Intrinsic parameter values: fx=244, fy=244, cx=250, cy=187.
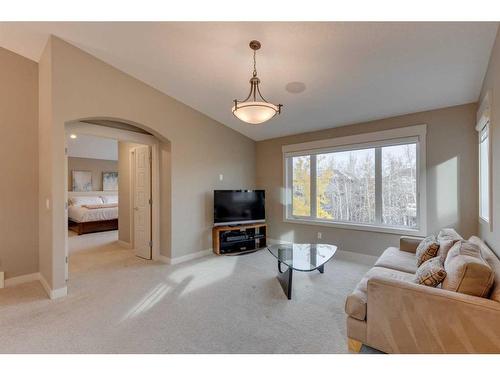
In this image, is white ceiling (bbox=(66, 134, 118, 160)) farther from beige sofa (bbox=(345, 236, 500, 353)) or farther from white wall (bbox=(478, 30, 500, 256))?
white wall (bbox=(478, 30, 500, 256))

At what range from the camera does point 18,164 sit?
3.33 meters

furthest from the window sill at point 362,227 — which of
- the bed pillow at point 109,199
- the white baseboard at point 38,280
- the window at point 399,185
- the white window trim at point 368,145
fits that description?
the bed pillow at point 109,199

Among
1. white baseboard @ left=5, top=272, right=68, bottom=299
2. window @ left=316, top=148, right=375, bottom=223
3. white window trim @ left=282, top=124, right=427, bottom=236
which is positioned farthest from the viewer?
window @ left=316, top=148, right=375, bottom=223

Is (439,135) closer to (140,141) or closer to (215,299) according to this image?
(215,299)

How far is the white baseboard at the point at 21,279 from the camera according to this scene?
324 cm

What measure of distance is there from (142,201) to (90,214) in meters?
3.07

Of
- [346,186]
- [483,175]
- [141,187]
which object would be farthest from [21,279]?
[483,175]

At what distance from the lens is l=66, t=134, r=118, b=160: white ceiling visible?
25.5 feet

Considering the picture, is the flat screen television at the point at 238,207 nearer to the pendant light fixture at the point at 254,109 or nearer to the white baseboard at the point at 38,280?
the pendant light fixture at the point at 254,109

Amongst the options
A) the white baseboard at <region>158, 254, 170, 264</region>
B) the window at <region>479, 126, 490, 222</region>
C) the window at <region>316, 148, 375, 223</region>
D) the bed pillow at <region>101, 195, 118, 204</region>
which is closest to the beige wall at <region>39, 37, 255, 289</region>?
the white baseboard at <region>158, 254, 170, 264</region>

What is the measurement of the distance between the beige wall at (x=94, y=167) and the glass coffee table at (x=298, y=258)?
8.06m

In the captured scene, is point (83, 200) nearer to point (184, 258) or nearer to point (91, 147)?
point (91, 147)

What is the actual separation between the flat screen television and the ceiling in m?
1.81
